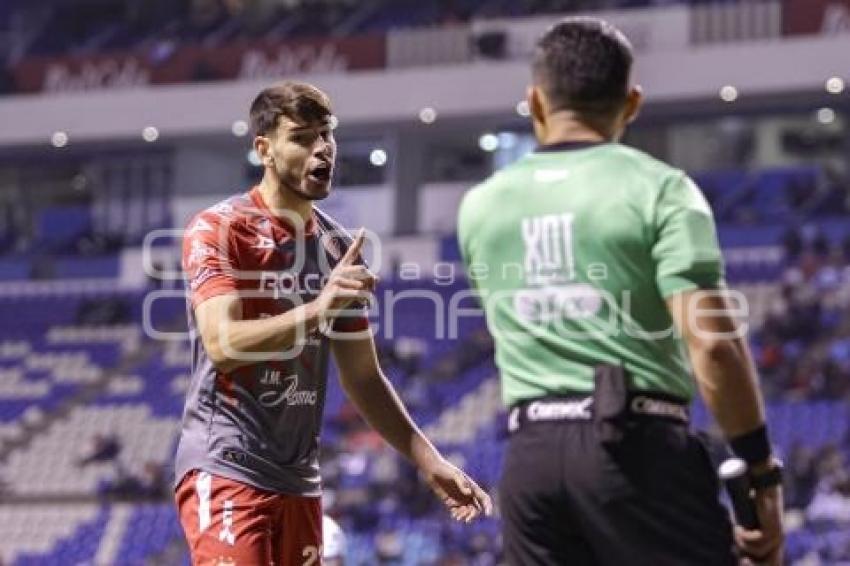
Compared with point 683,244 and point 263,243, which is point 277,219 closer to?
point 263,243

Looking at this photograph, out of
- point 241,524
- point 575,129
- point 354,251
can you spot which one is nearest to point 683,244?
point 575,129

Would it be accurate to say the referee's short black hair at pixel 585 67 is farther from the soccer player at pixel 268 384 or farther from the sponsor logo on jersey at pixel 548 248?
the soccer player at pixel 268 384

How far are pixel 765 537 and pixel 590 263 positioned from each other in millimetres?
721

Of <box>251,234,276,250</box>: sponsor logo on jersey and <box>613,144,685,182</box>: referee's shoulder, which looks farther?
<box>251,234,276,250</box>: sponsor logo on jersey

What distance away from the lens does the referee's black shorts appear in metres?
3.75

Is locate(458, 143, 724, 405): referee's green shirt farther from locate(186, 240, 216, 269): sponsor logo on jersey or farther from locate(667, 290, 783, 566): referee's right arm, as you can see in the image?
locate(186, 240, 216, 269): sponsor logo on jersey

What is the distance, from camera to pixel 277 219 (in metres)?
5.82

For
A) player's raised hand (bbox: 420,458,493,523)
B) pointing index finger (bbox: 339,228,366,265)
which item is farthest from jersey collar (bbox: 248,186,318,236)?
player's raised hand (bbox: 420,458,493,523)

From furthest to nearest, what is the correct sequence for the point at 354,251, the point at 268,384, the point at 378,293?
1. the point at 378,293
2. the point at 268,384
3. the point at 354,251

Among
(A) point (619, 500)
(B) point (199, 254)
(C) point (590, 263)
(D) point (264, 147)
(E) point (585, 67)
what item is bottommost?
(A) point (619, 500)

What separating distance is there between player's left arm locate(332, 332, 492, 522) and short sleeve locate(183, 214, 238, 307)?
598 mm

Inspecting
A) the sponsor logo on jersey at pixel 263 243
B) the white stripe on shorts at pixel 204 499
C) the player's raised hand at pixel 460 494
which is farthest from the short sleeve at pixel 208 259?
the player's raised hand at pixel 460 494

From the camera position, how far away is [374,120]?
3006 centimetres

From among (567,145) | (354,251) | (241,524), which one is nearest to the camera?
(567,145)
